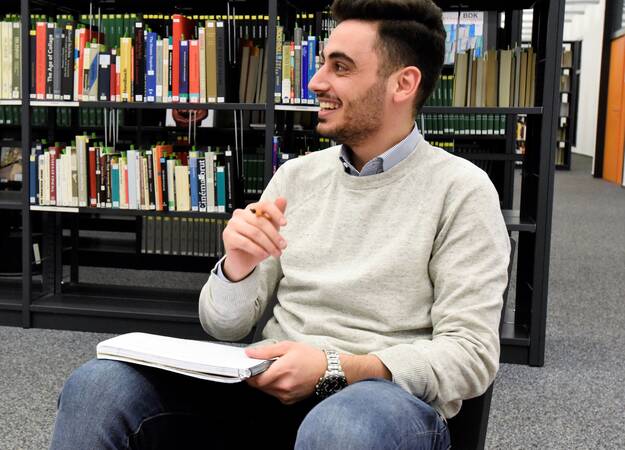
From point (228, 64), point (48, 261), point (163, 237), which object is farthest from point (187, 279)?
point (228, 64)

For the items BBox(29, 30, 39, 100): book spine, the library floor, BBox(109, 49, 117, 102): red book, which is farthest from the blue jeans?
BBox(29, 30, 39, 100): book spine

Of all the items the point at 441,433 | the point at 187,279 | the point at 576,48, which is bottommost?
the point at 187,279

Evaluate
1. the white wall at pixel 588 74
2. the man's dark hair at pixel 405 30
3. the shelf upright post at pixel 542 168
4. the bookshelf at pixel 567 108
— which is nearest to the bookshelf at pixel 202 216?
the shelf upright post at pixel 542 168

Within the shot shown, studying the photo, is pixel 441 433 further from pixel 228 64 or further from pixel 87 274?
pixel 87 274

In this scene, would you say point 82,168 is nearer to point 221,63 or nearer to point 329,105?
point 221,63

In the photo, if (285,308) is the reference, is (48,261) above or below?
below

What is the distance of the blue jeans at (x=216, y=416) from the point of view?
1.06m

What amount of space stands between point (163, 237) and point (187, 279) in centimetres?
28

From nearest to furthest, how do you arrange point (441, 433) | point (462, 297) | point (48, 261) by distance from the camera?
point (441, 433)
point (462, 297)
point (48, 261)

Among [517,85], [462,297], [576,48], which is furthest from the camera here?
[576,48]

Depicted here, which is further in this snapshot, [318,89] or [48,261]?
[48,261]

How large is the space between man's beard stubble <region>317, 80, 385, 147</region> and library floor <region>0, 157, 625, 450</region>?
125 centimetres

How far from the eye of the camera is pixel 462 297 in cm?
127

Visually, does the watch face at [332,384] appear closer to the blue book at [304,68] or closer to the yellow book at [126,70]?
the blue book at [304,68]
